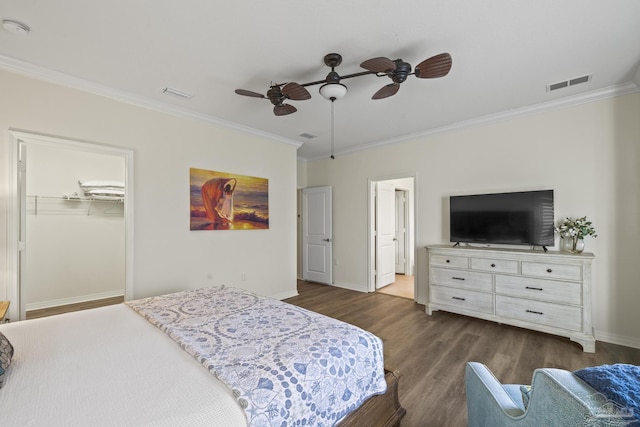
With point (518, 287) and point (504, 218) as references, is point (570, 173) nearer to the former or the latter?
point (504, 218)

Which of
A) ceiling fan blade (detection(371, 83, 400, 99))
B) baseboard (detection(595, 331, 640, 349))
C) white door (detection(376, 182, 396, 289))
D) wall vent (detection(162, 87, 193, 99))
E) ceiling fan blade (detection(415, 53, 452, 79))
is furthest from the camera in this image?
white door (detection(376, 182, 396, 289))

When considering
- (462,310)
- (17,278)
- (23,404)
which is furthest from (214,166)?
(462,310)

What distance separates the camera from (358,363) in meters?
1.44

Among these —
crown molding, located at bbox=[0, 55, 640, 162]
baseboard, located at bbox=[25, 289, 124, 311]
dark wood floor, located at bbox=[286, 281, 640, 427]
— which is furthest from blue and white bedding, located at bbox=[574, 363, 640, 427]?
A: baseboard, located at bbox=[25, 289, 124, 311]

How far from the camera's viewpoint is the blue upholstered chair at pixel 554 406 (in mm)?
723

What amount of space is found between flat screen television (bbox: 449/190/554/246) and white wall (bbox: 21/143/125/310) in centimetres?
529

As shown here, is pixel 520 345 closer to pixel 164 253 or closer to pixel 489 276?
pixel 489 276

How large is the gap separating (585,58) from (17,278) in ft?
17.7

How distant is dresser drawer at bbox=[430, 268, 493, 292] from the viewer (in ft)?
11.2

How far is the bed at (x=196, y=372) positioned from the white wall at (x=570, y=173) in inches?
116

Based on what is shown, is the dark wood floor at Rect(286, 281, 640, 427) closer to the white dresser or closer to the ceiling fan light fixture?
the white dresser

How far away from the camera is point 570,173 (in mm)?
A: 3189

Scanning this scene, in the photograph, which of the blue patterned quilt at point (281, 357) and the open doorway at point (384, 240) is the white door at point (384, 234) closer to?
the open doorway at point (384, 240)

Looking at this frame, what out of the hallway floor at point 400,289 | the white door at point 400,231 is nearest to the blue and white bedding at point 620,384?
the hallway floor at point 400,289
